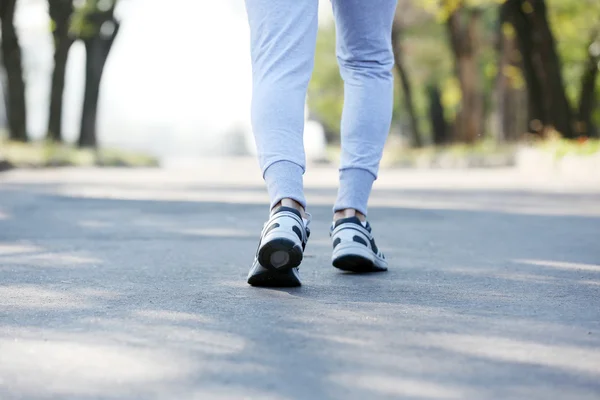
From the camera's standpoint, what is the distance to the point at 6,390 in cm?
219

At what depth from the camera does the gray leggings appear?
12.5ft

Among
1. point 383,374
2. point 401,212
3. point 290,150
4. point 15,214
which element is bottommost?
point 383,374

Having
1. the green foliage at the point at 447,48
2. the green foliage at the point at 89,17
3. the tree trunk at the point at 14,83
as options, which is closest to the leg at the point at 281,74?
the green foliage at the point at 447,48

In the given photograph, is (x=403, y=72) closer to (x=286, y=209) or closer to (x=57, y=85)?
(x=57, y=85)

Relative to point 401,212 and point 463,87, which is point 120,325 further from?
point 463,87

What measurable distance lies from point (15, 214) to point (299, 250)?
4.60 meters

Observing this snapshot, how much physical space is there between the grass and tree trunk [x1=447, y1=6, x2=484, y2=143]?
9328 mm

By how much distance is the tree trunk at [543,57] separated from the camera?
838 inches

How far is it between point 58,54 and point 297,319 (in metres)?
25.5

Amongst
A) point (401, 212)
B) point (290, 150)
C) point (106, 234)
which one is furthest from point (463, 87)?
point (290, 150)

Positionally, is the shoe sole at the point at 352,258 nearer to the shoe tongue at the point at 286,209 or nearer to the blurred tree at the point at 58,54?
the shoe tongue at the point at 286,209

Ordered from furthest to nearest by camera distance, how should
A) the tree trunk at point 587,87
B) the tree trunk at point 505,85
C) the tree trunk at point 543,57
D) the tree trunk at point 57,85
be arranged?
the tree trunk at point 587,87
the tree trunk at point 505,85
the tree trunk at point 57,85
the tree trunk at point 543,57

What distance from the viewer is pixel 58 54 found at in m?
27.4

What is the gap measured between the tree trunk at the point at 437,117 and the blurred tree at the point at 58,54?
58.9ft
